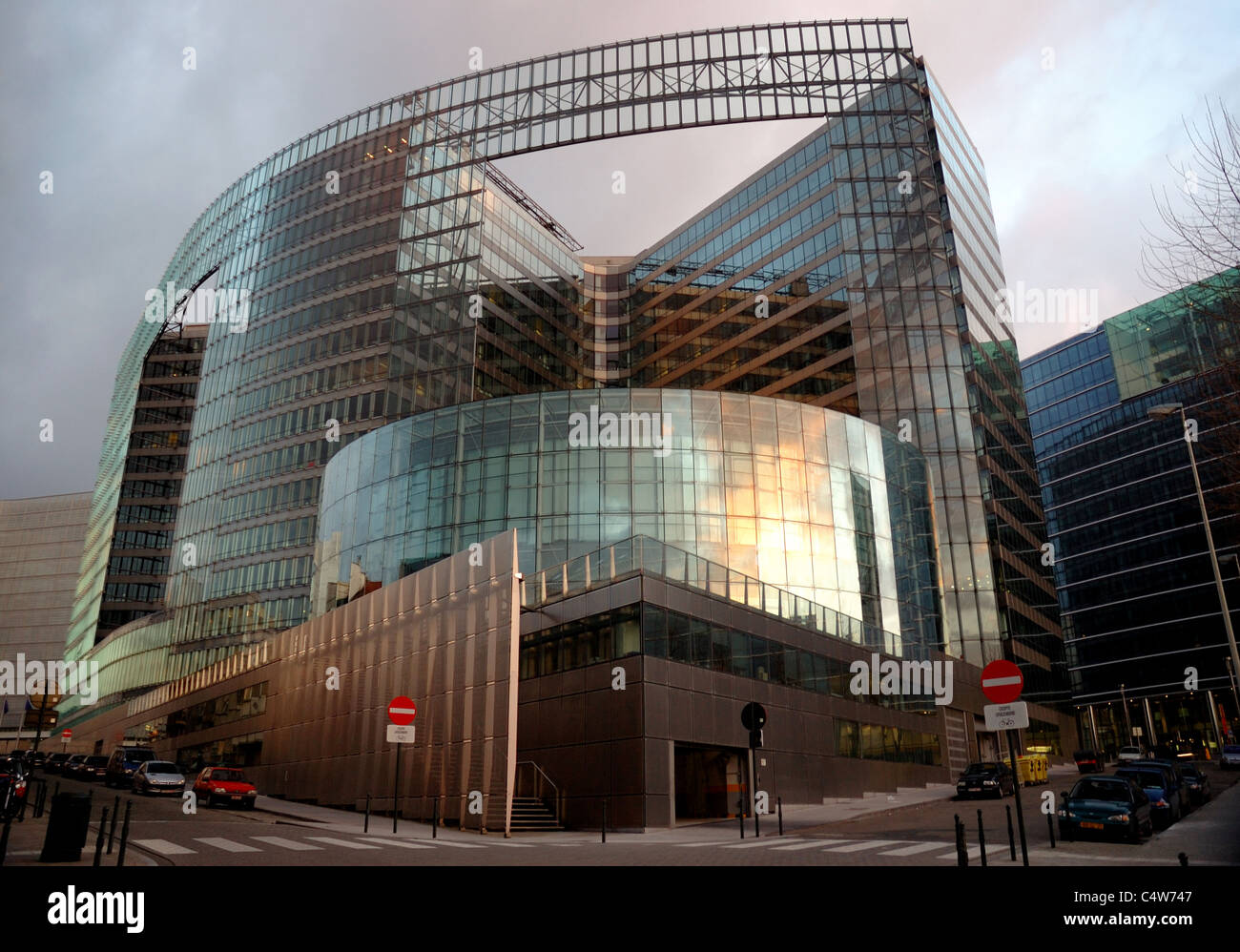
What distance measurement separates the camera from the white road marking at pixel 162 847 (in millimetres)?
17081

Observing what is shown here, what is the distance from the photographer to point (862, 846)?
19.9 meters

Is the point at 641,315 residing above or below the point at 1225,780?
above

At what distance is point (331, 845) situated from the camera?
66.1 feet

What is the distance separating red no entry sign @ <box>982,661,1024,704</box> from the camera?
14398mm

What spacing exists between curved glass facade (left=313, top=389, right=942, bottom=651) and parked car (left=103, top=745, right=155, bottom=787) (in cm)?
1195

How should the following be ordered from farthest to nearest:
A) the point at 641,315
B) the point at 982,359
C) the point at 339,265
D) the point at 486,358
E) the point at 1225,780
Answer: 1. the point at 641,315
2. the point at 339,265
3. the point at 486,358
4. the point at 982,359
5. the point at 1225,780

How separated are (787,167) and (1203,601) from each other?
7289cm

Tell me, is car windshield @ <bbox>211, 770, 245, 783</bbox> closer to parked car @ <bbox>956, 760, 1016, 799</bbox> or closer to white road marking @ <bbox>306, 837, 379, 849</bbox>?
white road marking @ <bbox>306, 837, 379, 849</bbox>

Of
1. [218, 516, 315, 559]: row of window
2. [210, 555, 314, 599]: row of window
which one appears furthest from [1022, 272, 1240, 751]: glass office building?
[210, 555, 314, 599]: row of window

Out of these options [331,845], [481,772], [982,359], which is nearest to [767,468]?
[481,772]

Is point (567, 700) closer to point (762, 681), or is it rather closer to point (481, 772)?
point (481, 772)

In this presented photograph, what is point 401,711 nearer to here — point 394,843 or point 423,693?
point 394,843

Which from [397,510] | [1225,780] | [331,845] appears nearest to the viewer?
[331,845]
